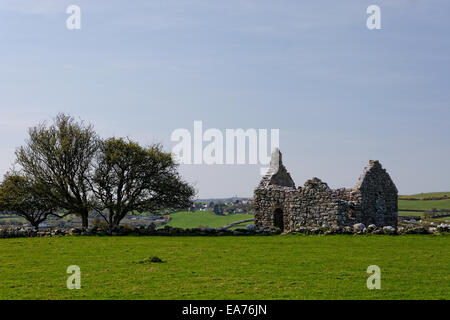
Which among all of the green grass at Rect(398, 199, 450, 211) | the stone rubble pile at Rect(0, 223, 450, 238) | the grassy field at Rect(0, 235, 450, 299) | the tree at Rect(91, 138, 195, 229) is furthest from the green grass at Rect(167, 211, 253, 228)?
the green grass at Rect(398, 199, 450, 211)

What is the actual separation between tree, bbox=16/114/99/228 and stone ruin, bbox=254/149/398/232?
13889mm

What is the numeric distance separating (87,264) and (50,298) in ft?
19.5

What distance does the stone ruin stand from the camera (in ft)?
110

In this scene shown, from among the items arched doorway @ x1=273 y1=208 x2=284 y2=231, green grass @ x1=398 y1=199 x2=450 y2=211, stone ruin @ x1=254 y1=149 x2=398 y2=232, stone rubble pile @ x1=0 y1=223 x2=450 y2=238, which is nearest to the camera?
stone rubble pile @ x1=0 y1=223 x2=450 y2=238

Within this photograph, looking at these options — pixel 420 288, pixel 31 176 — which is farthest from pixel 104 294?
pixel 31 176

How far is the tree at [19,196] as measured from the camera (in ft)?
134

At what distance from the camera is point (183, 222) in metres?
55.0

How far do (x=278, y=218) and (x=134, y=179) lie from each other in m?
11.8

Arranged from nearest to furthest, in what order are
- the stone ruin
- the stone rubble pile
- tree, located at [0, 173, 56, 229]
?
the stone rubble pile → the stone ruin → tree, located at [0, 173, 56, 229]

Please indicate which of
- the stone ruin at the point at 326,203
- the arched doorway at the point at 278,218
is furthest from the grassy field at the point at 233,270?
the arched doorway at the point at 278,218

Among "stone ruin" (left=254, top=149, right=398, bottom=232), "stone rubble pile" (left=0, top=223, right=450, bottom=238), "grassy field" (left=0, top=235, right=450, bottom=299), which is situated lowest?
"stone rubble pile" (left=0, top=223, right=450, bottom=238)

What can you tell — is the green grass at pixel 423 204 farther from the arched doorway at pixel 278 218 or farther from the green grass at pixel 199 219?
the arched doorway at pixel 278 218

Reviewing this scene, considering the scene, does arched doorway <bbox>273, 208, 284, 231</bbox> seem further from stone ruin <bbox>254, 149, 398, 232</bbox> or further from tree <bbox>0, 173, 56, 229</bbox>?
tree <bbox>0, 173, 56, 229</bbox>
